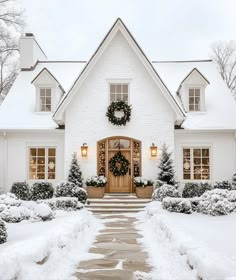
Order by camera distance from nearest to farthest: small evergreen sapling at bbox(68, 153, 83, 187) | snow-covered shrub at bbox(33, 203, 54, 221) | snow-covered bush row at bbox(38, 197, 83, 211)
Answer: snow-covered shrub at bbox(33, 203, 54, 221) → snow-covered bush row at bbox(38, 197, 83, 211) → small evergreen sapling at bbox(68, 153, 83, 187)

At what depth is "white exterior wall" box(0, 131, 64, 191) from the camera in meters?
21.1

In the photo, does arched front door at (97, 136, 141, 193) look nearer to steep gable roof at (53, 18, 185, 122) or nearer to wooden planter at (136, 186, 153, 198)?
wooden planter at (136, 186, 153, 198)

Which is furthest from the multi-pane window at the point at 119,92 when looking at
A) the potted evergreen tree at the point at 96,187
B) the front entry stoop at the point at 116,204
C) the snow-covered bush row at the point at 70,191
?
the snow-covered bush row at the point at 70,191

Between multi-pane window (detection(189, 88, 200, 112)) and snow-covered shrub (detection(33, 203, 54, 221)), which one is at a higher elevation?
multi-pane window (detection(189, 88, 200, 112))

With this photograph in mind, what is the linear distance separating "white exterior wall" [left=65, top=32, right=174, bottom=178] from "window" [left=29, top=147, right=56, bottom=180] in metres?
1.31

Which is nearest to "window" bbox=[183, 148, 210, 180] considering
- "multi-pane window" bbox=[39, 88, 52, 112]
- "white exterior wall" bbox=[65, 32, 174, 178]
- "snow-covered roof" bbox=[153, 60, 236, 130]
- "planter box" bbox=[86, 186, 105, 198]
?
"snow-covered roof" bbox=[153, 60, 236, 130]

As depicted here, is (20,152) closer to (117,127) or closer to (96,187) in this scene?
(96,187)

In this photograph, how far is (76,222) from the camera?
11.2 metres

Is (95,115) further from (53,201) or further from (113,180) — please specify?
(53,201)

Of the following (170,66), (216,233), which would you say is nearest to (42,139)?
(170,66)

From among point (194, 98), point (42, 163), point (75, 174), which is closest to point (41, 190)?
point (75, 174)

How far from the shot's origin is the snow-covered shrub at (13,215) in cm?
1215

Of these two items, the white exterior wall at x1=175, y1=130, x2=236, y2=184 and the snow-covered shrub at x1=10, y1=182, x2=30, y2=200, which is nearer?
the snow-covered shrub at x1=10, y1=182, x2=30, y2=200

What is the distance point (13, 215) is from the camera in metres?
12.2
